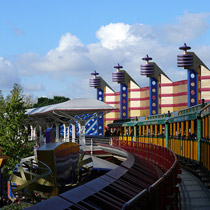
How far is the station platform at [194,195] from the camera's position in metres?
11.9

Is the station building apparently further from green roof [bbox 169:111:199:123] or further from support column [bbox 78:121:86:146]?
green roof [bbox 169:111:199:123]

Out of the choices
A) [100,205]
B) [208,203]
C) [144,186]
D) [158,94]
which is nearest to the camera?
[100,205]

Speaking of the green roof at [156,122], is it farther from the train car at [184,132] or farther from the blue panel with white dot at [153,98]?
the blue panel with white dot at [153,98]

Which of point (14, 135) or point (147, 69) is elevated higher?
point (147, 69)

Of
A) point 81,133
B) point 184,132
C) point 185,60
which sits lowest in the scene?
point 81,133

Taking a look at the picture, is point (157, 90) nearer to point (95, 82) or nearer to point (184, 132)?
point (95, 82)

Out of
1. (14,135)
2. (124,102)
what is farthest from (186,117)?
(124,102)

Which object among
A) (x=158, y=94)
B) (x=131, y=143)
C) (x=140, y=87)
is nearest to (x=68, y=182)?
(x=131, y=143)

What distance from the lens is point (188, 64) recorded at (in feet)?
165

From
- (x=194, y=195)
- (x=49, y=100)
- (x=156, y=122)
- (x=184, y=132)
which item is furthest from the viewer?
(x=49, y=100)

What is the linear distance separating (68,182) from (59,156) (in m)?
1.57

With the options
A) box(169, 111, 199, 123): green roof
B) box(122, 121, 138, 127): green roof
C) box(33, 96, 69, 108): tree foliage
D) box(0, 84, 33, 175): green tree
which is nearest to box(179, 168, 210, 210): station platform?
box(169, 111, 199, 123): green roof

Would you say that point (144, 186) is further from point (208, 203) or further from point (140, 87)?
point (140, 87)

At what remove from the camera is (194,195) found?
46.4 ft
